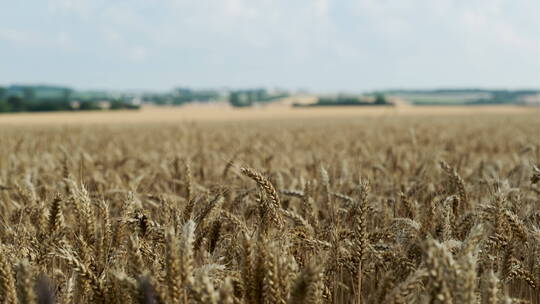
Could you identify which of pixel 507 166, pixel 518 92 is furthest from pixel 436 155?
pixel 518 92

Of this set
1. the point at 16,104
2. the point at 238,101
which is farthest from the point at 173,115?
the point at 238,101

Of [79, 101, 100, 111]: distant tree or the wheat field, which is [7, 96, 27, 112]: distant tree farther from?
the wheat field

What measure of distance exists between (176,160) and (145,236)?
2.94 metres

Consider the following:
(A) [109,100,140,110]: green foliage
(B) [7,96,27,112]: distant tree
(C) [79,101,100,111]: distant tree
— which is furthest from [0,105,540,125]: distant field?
(B) [7,96,27,112]: distant tree

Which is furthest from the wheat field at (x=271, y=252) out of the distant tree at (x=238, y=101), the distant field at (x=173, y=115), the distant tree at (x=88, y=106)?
the distant tree at (x=238, y=101)

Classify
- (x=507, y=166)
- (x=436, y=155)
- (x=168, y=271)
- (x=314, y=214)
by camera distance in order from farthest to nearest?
(x=507, y=166) < (x=436, y=155) < (x=314, y=214) < (x=168, y=271)

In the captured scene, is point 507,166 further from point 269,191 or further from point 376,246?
point 269,191

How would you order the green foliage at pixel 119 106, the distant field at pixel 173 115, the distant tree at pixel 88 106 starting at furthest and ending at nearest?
the green foliage at pixel 119 106 < the distant tree at pixel 88 106 < the distant field at pixel 173 115

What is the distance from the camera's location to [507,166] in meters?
7.29

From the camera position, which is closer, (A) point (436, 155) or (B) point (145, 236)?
(B) point (145, 236)

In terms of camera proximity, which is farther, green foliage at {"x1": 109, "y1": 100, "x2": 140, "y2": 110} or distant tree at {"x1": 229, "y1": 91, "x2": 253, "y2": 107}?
distant tree at {"x1": 229, "y1": 91, "x2": 253, "y2": 107}

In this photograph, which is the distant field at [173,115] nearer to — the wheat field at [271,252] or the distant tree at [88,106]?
the distant tree at [88,106]

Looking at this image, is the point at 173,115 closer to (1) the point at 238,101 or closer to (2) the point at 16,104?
(2) the point at 16,104

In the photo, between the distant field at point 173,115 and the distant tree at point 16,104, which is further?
the distant tree at point 16,104
